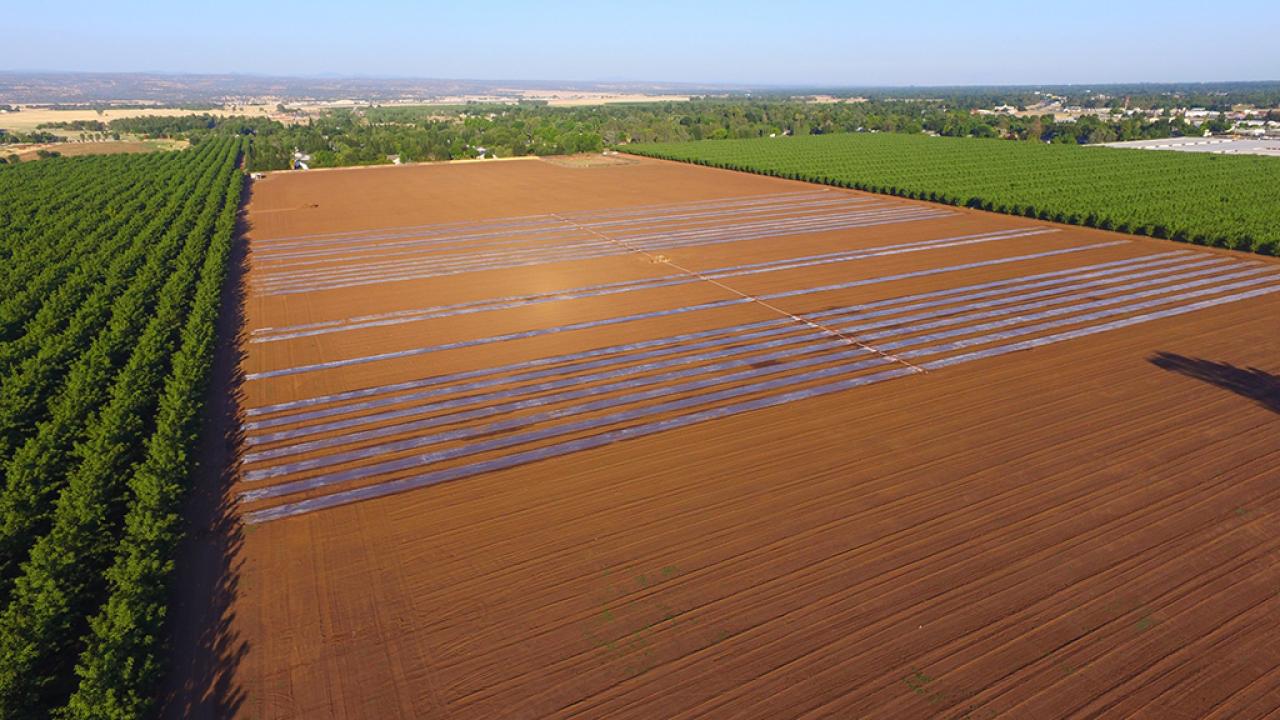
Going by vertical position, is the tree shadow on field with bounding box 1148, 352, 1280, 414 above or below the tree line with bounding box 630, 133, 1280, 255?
below

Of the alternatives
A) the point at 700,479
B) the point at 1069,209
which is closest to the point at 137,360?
the point at 700,479

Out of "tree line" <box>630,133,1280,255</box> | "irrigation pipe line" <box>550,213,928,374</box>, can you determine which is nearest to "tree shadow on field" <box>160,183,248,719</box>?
"irrigation pipe line" <box>550,213,928,374</box>

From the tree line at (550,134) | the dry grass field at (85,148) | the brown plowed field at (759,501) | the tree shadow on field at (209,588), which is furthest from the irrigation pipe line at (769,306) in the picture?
the dry grass field at (85,148)

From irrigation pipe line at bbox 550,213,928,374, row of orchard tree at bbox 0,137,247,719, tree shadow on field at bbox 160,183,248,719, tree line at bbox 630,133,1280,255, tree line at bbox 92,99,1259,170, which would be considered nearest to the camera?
row of orchard tree at bbox 0,137,247,719

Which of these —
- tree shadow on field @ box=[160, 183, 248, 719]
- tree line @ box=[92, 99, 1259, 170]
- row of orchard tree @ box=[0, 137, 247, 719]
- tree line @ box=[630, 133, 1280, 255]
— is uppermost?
tree line @ box=[92, 99, 1259, 170]

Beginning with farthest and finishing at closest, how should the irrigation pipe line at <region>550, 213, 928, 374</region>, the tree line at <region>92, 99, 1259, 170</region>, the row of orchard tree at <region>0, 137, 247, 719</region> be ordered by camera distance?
the tree line at <region>92, 99, 1259, 170</region> < the irrigation pipe line at <region>550, 213, 928, 374</region> < the row of orchard tree at <region>0, 137, 247, 719</region>

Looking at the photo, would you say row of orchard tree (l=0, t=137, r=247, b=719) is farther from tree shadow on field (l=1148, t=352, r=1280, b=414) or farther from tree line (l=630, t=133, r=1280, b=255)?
tree line (l=630, t=133, r=1280, b=255)

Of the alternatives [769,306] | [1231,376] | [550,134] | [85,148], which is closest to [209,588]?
[769,306]

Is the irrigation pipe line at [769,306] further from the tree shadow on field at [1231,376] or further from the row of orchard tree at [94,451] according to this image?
the row of orchard tree at [94,451]
